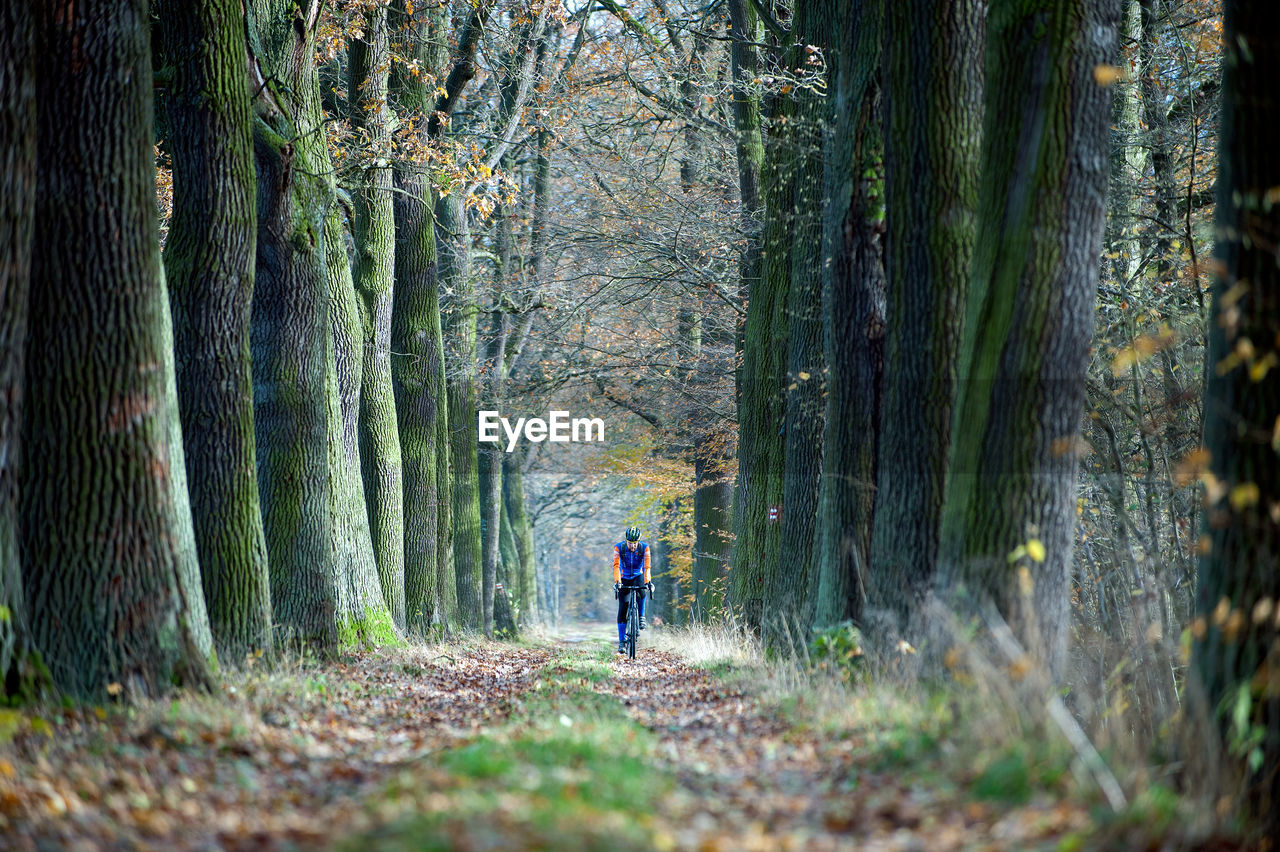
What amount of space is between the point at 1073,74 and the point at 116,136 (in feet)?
19.7

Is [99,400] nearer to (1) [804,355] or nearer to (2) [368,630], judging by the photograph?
(2) [368,630]

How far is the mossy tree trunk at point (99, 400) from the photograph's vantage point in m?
7.21

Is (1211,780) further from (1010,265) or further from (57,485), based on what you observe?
(57,485)

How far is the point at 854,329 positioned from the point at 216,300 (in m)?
5.53

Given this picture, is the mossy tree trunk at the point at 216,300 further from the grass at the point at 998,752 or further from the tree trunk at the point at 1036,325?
the tree trunk at the point at 1036,325

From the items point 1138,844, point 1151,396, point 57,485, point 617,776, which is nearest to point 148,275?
point 57,485

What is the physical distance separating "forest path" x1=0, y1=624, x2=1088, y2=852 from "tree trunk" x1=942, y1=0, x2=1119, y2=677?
1.30 metres

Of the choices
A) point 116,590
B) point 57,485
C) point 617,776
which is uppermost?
point 57,485

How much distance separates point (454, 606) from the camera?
69.5 feet

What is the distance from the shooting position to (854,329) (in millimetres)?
10352

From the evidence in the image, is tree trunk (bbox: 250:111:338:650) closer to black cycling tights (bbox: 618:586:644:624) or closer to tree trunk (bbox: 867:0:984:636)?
black cycling tights (bbox: 618:586:644:624)

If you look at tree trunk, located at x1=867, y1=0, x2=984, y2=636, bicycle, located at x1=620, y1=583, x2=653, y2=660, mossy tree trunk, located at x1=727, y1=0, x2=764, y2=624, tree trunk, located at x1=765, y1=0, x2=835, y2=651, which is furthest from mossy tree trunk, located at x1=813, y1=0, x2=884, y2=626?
bicycle, located at x1=620, y1=583, x2=653, y2=660

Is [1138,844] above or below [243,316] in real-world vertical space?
below

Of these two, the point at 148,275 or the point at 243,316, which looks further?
the point at 243,316
